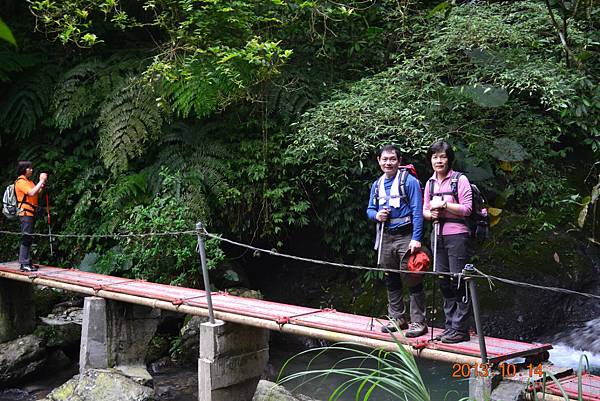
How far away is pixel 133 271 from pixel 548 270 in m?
5.66

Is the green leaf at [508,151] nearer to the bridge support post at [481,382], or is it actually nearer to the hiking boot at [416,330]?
the hiking boot at [416,330]

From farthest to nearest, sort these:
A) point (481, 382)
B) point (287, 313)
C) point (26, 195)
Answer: point (26, 195) < point (287, 313) < point (481, 382)

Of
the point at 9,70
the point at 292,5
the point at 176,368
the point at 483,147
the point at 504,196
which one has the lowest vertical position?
the point at 176,368

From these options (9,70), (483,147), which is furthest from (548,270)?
(9,70)

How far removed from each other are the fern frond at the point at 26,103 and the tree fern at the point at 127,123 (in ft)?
4.25

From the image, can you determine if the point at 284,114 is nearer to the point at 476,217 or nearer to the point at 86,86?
the point at 86,86

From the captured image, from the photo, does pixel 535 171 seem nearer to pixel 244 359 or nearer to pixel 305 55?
pixel 305 55

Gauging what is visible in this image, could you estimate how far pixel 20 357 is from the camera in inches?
299

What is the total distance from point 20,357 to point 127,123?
3419 millimetres

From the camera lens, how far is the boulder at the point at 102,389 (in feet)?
19.2

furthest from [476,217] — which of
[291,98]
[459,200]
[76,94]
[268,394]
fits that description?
[76,94]

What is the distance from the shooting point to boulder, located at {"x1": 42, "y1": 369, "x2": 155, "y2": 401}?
5.85 meters

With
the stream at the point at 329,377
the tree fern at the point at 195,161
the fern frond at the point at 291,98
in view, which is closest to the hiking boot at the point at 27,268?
the stream at the point at 329,377

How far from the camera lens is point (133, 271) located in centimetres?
855
